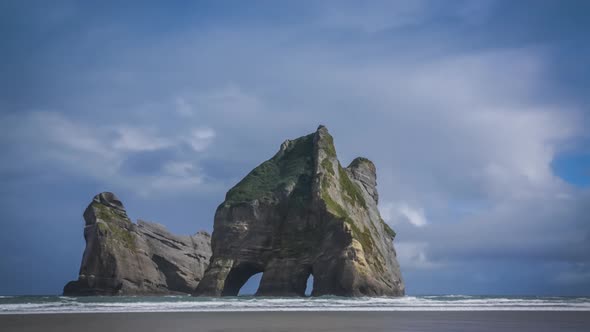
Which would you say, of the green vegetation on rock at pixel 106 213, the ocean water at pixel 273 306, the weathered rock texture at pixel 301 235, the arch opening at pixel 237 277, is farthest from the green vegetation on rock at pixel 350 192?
the green vegetation on rock at pixel 106 213

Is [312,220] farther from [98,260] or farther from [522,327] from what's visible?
[522,327]

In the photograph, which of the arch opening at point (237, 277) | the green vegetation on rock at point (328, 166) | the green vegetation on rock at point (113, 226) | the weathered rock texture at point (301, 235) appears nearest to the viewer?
the weathered rock texture at point (301, 235)

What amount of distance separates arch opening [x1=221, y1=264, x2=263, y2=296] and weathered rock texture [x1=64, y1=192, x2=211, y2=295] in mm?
10476

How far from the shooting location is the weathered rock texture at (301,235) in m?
50.4

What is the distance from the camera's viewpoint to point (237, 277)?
58.1 m

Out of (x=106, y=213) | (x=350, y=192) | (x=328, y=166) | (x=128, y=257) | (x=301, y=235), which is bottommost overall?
(x=128, y=257)

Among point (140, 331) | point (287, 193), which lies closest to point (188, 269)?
point (287, 193)

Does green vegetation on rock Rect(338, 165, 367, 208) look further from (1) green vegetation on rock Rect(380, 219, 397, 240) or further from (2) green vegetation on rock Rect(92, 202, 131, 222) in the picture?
(2) green vegetation on rock Rect(92, 202, 131, 222)

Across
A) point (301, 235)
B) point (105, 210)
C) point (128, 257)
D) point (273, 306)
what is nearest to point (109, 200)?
point (105, 210)

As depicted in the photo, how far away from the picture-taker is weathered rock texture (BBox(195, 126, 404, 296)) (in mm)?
50406

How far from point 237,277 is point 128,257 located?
→ 43.3 ft

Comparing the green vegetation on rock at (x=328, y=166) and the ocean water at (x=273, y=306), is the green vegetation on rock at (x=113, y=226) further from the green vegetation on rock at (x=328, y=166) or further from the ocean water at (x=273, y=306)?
the ocean water at (x=273, y=306)

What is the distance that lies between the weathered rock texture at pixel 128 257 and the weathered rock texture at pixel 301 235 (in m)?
10.9

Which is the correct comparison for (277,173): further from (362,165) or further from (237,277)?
(362,165)
